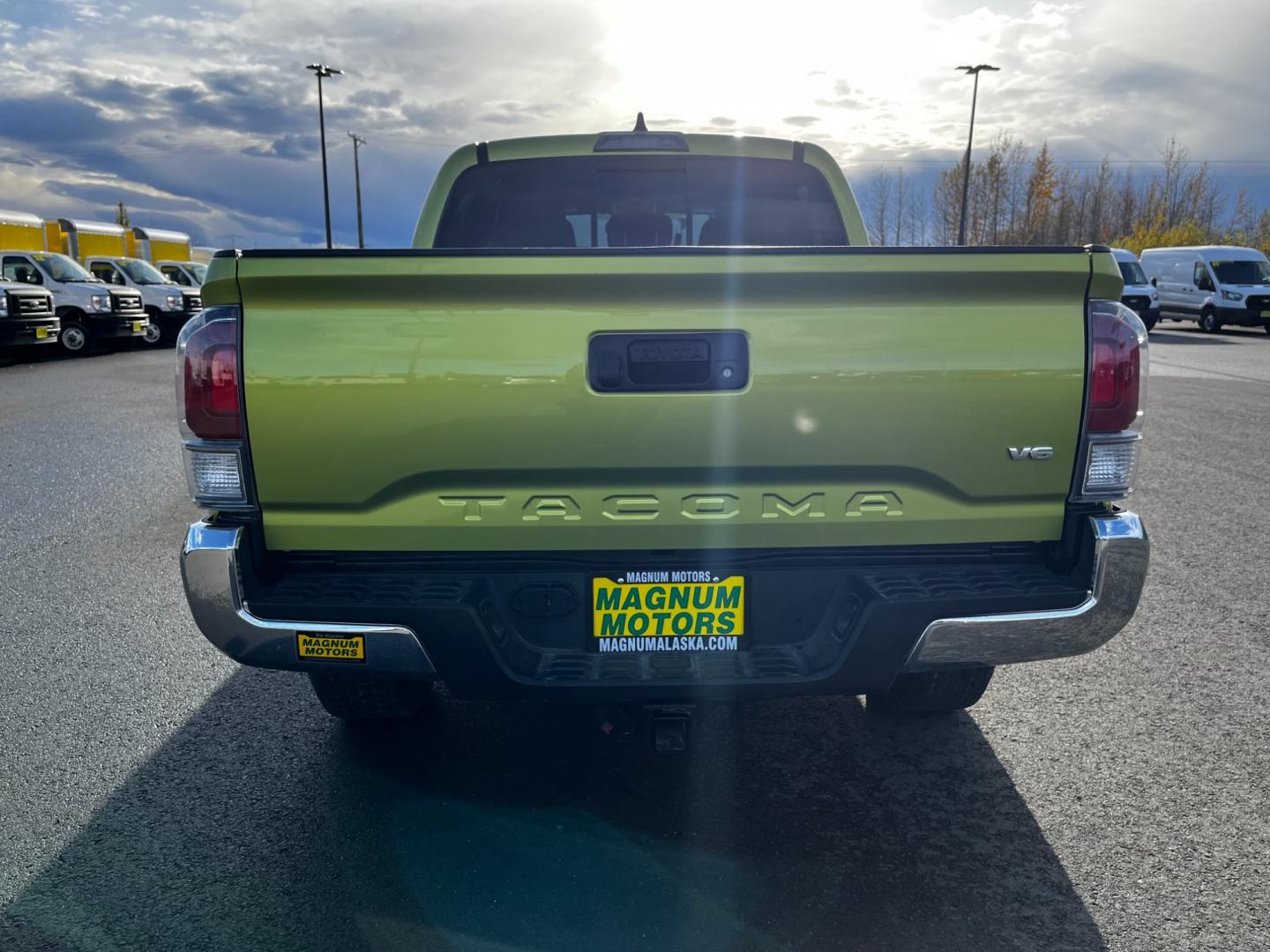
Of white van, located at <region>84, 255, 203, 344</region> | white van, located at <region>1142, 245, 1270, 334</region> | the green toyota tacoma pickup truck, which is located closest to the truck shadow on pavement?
the green toyota tacoma pickup truck

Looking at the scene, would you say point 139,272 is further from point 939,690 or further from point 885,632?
point 885,632

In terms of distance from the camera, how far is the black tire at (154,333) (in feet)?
80.6

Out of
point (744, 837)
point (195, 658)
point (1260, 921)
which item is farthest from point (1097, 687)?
point (195, 658)

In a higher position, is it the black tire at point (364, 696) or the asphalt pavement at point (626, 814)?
the black tire at point (364, 696)

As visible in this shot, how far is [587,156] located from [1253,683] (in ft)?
11.0

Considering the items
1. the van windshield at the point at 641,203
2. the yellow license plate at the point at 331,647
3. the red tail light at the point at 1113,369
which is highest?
the van windshield at the point at 641,203

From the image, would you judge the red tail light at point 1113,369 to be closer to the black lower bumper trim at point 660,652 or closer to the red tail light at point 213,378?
the black lower bumper trim at point 660,652

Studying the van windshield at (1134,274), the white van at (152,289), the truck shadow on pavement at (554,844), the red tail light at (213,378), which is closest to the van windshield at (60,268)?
the white van at (152,289)

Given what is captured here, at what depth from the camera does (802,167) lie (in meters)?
4.47

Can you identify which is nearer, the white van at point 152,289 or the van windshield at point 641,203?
the van windshield at point 641,203

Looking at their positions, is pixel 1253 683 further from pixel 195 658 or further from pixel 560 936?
pixel 195 658

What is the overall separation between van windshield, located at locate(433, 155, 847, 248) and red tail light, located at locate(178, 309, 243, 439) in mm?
1925

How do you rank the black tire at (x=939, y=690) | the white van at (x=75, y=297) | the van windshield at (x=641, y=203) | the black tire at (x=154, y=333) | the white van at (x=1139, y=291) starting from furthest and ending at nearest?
the white van at (x=1139, y=291) < the black tire at (x=154, y=333) < the white van at (x=75, y=297) < the van windshield at (x=641, y=203) < the black tire at (x=939, y=690)

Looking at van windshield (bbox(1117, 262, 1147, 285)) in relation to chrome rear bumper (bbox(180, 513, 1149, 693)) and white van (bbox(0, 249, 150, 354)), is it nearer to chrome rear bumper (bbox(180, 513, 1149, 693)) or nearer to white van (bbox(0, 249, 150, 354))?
white van (bbox(0, 249, 150, 354))
